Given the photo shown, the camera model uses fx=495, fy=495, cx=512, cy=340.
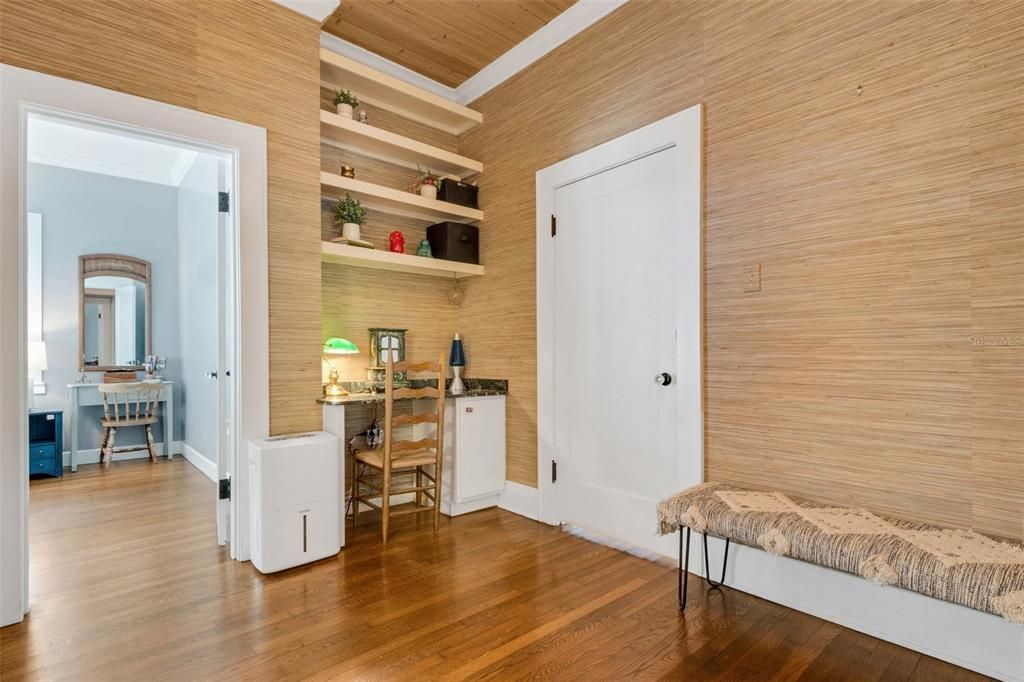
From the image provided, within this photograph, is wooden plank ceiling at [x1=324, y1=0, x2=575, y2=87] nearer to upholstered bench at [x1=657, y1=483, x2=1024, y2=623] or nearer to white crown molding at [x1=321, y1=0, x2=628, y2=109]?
white crown molding at [x1=321, y1=0, x2=628, y2=109]

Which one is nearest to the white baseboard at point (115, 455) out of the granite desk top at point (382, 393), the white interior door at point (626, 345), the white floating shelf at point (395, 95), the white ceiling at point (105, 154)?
the white ceiling at point (105, 154)

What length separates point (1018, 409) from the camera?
1.66m

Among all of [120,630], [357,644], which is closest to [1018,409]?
[357,644]

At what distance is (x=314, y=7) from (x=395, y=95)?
0.72 metres

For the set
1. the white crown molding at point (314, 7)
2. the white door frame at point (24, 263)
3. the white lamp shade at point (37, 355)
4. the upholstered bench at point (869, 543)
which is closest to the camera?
the upholstered bench at point (869, 543)

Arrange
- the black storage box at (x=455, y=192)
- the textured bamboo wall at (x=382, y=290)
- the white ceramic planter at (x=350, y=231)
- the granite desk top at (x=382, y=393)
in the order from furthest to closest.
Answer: the black storage box at (x=455, y=192)
the textured bamboo wall at (x=382, y=290)
the white ceramic planter at (x=350, y=231)
the granite desk top at (x=382, y=393)

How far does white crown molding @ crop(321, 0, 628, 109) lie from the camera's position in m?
3.03

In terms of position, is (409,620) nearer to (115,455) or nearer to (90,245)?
(115,455)

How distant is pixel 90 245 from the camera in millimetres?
5180

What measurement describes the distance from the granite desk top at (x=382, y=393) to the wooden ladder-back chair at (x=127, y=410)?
2.99 metres

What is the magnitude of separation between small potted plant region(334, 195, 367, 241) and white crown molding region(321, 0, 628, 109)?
1039mm

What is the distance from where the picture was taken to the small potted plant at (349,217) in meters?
3.23

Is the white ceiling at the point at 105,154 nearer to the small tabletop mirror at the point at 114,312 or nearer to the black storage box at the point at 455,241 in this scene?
the small tabletop mirror at the point at 114,312

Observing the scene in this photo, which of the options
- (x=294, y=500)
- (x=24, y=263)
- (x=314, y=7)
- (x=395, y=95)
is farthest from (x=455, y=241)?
(x=24, y=263)
